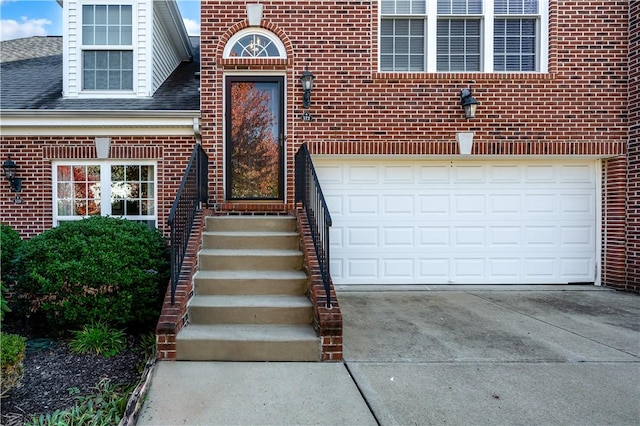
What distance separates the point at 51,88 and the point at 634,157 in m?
9.62

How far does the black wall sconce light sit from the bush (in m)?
1.86

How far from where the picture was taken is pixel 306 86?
5.44m

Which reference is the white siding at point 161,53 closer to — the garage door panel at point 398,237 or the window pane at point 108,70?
the window pane at point 108,70

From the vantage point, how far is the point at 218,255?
13.6ft

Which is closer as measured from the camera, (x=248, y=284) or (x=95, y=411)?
(x=95, y=411)

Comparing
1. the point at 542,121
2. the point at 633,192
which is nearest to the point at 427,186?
the point at 542,121

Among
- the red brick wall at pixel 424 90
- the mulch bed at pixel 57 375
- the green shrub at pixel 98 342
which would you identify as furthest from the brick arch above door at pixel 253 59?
the mulch bed at pixel 57 375

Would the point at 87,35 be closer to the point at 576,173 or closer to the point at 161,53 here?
the point at 161,53

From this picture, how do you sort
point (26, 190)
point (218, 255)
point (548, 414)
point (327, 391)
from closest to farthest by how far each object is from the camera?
point (548, 414)
point (327, 391)
point (218, 255)
point (26, 190)

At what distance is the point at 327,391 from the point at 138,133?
4.76m

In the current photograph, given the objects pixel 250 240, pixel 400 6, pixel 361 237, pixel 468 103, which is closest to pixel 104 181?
pixel 250 240

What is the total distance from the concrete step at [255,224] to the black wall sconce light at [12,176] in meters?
3.19

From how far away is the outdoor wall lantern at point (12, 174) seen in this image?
5.40 meters

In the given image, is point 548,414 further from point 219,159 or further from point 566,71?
point 566,71
